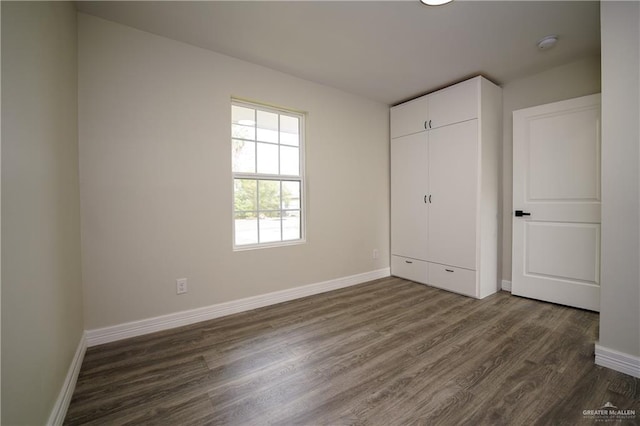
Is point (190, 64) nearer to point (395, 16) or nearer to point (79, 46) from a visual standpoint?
point (79, 46)

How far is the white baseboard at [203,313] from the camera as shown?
2.10 meters

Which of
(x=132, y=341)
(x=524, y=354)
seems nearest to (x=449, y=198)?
(x=524, y=354)

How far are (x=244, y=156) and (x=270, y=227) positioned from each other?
0.79 meters

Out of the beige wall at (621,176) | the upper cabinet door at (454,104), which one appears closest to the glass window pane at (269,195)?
the upper cabinet door at (454,104)

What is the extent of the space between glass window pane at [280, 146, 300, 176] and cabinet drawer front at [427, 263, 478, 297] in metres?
2.07

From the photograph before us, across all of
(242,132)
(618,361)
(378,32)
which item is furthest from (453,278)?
(242,132)

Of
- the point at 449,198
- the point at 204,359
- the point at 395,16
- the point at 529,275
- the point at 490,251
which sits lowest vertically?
the point at 204,359

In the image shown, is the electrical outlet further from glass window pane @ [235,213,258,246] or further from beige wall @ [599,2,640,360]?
beige wall @ [599,2,640,360]

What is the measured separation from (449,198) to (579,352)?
68.9 inches

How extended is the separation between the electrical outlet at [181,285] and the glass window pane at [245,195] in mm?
807

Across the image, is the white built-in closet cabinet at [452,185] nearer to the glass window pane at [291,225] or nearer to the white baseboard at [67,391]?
the glass window pane at [291,225]

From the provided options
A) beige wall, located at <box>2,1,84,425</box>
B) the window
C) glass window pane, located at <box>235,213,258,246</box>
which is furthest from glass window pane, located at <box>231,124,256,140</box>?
beige wall, located at <box>2,1,84,425</box>

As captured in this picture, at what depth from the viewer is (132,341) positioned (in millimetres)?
2115

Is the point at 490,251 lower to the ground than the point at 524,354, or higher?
higher
